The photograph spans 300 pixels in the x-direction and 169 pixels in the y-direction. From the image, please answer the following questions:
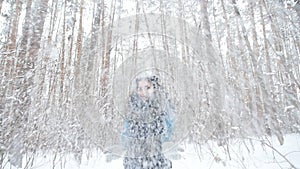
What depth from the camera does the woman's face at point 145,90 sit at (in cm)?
240

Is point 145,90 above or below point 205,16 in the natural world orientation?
below

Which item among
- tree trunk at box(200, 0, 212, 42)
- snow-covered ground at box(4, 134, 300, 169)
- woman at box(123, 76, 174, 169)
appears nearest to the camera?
woman at box(123, 76, 174, 169)

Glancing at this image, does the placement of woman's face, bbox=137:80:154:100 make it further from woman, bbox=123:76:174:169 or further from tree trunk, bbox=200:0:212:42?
tree trunk, bbox=200:0:212:42

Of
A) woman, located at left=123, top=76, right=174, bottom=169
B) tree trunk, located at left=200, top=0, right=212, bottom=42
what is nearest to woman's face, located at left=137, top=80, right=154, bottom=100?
woman, located at left=123, top=76, right=174, bottom=169

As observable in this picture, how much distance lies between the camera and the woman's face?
2.40m

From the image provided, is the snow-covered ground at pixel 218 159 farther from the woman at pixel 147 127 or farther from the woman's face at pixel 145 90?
the woman's face at pixel 145 90

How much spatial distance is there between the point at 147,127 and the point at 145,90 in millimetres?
291

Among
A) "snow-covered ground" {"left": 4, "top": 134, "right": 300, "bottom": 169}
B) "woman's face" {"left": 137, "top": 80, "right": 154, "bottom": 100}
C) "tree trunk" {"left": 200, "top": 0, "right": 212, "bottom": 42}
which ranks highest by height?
"tree trunk" {"left": 200, "top": 0, "right": 212, "bottom": 42}

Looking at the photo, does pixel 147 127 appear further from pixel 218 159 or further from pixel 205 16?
pixel 205 16

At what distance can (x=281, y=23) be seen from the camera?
11.0ft

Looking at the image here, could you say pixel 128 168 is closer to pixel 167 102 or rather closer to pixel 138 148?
pixel 138 148

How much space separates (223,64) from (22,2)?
4.48m

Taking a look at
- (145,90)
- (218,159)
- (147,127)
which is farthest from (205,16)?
(147,127)

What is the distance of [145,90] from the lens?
2396 mm
